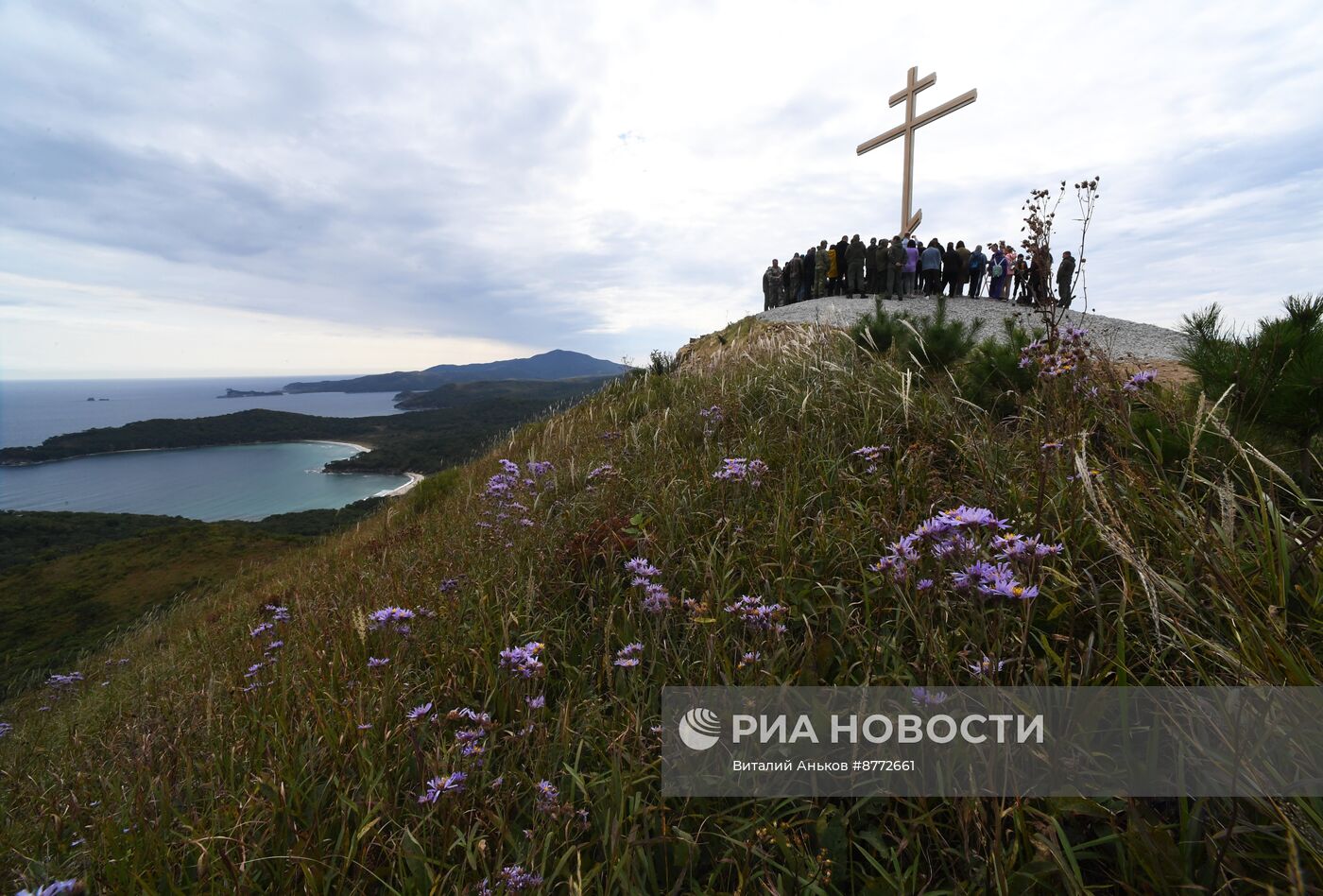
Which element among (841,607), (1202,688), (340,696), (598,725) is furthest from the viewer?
(340,696)

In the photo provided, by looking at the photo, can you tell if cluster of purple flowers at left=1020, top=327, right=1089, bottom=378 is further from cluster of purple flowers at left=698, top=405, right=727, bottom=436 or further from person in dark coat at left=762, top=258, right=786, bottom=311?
person in dark coat at left=762, top=258, right=786, bottom=311

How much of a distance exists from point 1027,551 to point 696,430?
3.19m

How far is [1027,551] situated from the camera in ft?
4.11

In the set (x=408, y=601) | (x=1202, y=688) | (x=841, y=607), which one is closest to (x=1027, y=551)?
(x=1202, y=688)

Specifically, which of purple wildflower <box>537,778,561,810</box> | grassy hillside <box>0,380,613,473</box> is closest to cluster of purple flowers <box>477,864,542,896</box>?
purple wildflower <box>537,778,561,810</box>

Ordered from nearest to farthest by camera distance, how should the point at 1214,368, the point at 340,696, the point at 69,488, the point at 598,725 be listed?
the point at 598,725
the point at 340,696
the point at 1214,368
the point at 69,488

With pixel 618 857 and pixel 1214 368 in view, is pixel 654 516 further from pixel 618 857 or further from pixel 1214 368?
pixel 1214 368

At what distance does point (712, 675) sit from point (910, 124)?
15.4 m

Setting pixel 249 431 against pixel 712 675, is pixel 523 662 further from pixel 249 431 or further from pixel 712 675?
pixel 249 431

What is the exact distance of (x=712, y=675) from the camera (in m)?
1.75

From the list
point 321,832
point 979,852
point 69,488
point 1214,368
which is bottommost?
point 69,488

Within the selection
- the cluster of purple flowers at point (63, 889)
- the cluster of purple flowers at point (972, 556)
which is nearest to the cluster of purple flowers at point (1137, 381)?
the cluster of purple flowers at point (972, 556)

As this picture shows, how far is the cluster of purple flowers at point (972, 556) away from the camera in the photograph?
123cm

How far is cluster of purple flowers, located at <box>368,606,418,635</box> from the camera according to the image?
1.92 meters
